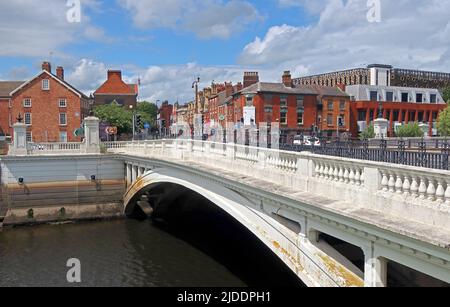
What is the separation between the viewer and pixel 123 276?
67.7 ft

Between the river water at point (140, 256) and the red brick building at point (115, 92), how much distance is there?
50487 millimetres

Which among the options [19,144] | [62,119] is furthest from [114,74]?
[19,144]

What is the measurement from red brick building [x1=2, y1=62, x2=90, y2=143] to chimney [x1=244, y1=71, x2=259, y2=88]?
70.5 feet

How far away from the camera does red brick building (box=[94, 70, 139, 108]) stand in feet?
257

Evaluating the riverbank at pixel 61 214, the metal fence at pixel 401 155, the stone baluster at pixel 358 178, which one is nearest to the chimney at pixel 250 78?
the riverbank at pixel 61 214

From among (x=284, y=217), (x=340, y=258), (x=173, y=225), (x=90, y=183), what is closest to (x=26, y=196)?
(x=90, y=183)

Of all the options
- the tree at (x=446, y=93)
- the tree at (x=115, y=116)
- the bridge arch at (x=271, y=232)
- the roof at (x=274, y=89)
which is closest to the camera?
the bridge arch at (x=271, y=232)

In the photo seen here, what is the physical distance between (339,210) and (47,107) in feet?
165

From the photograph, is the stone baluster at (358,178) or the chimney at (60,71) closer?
the stone baluster at (358,178)

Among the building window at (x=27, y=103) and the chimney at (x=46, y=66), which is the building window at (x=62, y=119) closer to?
the building window at (x=27, y=103)

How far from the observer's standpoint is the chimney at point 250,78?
6084 cm

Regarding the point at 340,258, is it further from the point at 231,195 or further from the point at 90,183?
the point at 90,183

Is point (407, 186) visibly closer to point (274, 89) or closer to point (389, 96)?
point (274, 89)

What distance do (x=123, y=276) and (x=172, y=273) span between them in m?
2.22
